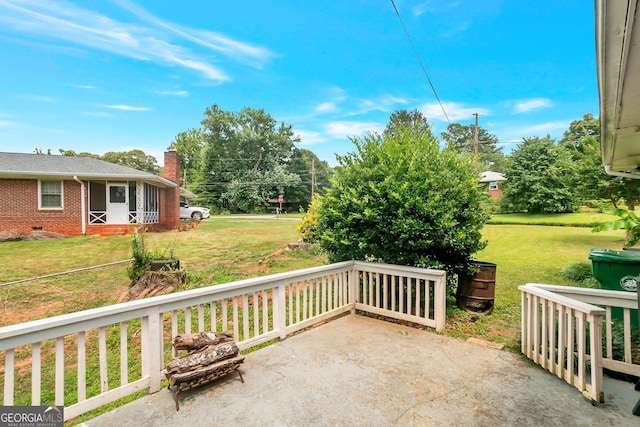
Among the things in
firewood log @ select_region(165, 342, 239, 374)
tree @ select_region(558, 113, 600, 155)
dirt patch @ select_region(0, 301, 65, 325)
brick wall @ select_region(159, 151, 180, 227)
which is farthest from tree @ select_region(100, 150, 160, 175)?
tree @ select_region(558, 113, 600, 155)

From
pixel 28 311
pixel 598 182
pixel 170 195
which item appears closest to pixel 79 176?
pixel 170 195

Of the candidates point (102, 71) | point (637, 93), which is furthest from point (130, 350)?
point (102, 71)

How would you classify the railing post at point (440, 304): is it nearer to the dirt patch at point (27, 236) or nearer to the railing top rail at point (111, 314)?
the railing top rail at point (111, 314)

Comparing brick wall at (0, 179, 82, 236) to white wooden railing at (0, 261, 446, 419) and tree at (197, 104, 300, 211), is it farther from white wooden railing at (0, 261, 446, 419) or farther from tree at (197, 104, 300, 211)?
tree at (197, 104, 300, 211)

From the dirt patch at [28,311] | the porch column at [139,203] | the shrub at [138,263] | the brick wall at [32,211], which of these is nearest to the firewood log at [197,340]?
the dirt patch at [28,311]

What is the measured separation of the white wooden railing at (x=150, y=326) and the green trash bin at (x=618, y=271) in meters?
1.85

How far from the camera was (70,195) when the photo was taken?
12578mm

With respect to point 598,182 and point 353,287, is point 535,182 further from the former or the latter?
point 353,287

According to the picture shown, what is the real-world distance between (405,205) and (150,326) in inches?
116

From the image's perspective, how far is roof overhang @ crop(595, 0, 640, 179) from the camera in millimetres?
1273

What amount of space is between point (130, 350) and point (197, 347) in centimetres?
221

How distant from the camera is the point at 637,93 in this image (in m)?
2.14

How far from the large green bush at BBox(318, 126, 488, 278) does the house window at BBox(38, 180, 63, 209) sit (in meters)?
13.3

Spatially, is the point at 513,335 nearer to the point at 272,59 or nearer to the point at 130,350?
the point at 130,350
